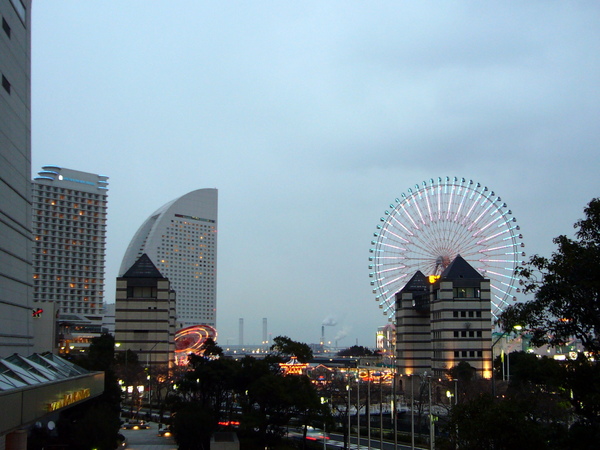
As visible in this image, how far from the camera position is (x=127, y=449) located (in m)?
66.2

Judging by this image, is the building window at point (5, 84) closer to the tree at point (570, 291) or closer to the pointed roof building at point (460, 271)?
the tree at point (570, 291)

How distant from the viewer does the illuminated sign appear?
30.2 m

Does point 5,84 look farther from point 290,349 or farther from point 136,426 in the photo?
point 136,426

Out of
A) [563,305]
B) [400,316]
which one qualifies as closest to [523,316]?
[563,305]

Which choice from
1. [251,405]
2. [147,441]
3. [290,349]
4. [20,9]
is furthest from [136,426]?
[20,9]

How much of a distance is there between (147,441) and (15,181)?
3613 cm

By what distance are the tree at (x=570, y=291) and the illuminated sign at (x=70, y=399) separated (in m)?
19.6

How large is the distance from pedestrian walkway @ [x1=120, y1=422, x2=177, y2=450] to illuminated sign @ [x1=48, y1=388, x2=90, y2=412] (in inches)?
1244

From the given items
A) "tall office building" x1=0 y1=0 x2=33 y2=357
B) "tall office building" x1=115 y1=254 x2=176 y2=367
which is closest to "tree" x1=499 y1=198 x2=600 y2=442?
"tall office building" x1=0 y1=0 x2=33 y2=357

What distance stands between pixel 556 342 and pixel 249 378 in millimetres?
49561

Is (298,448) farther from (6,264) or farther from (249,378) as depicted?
(6,264)

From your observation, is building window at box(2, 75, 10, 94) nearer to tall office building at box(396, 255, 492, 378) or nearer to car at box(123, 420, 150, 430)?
car at box(123, 420, 150, 430)

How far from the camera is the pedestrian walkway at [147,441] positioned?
227ft

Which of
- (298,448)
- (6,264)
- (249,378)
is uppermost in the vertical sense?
(6,264)
